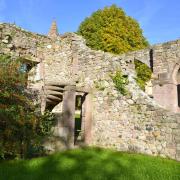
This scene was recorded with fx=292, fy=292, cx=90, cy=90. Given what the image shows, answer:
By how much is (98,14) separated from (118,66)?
1815 centimetres

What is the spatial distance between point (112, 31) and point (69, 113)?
17.7 metres

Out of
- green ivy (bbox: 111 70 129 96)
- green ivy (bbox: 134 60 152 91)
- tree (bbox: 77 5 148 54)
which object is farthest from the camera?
tree (bbox: 77 5 148 54)

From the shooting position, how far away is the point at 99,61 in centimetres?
1101

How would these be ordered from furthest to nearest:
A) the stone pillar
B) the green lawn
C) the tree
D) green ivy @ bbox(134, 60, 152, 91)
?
the tree, green ivy @ bbox(134, 60, 152, 91), the stone pillar, the green lawn

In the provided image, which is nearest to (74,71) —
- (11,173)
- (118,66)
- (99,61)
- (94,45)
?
(99,61)

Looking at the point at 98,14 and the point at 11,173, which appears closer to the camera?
the point at 11,173

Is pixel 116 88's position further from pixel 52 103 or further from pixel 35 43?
pixel 35 43

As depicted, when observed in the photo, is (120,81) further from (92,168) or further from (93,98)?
(92,168)

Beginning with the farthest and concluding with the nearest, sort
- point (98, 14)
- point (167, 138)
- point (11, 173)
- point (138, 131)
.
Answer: point (98, 14) → point (138, 131) → point (167, 138) → point (11, 173)

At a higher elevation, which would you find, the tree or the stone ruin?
the tree

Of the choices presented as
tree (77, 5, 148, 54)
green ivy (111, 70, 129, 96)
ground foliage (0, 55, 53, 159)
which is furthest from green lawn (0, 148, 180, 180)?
tree (77, 5, 148, 54)

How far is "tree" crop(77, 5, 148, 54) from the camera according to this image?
25203 mm

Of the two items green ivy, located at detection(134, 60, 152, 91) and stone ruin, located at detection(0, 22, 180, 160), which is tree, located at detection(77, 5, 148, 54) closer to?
green ivy, located at detection(134, 60, 152, 91)

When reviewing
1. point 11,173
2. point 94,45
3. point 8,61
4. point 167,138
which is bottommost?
point 11,173
